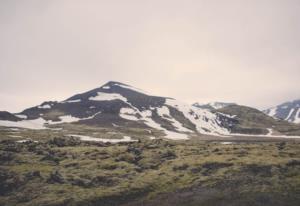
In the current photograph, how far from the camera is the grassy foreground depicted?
185 feet

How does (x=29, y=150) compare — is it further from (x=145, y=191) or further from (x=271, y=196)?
(x=271, y=196)

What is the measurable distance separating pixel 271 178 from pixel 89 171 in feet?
118

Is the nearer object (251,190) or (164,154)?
(251,190)

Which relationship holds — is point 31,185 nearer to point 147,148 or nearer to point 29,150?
point 29,150

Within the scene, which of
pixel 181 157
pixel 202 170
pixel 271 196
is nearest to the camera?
pixel 271 196

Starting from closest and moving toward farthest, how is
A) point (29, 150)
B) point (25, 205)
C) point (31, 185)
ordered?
point (25, 205) < point (31, 185) < point (29, 150)

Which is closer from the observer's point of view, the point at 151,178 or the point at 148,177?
the point at 151,178

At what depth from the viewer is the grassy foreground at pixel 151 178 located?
5641cm

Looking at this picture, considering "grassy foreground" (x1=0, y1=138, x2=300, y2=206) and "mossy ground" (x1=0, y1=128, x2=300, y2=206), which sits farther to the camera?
"mossy ground" (x1=0, y1=128, x2=300, y2=206)

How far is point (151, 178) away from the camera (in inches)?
2685

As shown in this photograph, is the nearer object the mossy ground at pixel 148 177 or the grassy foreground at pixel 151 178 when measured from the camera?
the grassy foreground at pixel 151 178

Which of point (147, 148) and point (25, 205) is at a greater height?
point (147, 148)

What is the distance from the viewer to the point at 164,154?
90.4 m

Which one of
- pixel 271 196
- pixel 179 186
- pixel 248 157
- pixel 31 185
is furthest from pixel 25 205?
pixel 248 157
